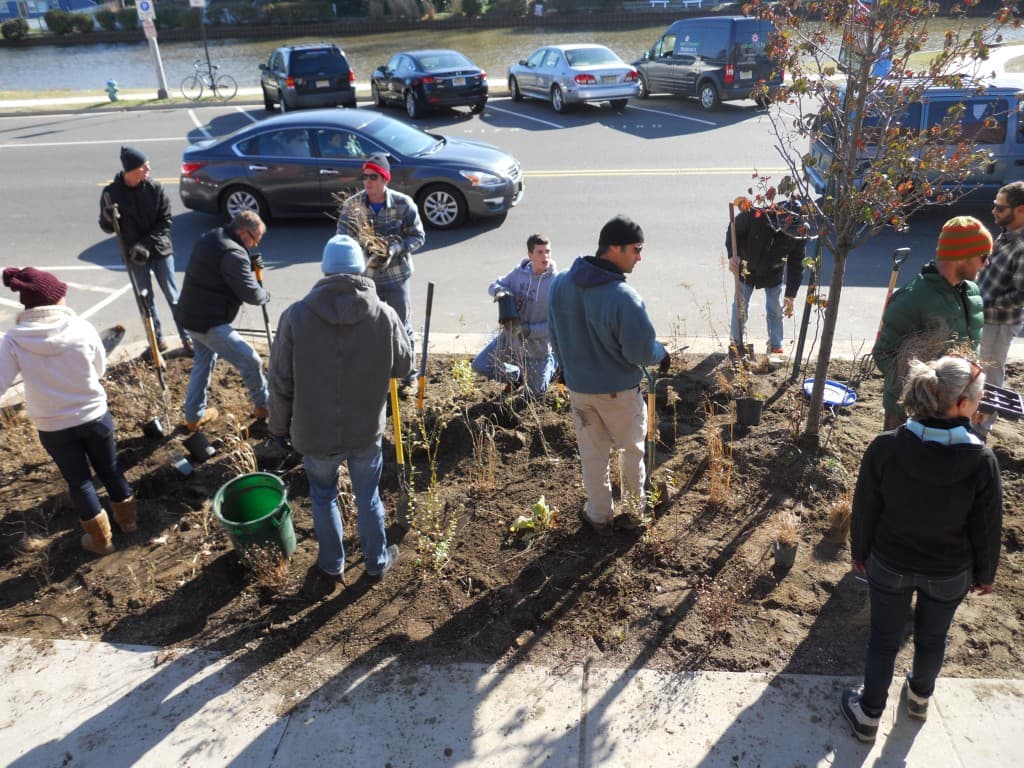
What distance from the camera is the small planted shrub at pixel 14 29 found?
4575cm

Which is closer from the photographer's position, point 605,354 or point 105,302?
point 605,354

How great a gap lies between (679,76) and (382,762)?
1877 centimetres

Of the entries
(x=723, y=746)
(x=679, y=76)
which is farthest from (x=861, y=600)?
(x=679, y=76)

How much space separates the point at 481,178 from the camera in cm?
1123

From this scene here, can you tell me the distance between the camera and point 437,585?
452 centimetres

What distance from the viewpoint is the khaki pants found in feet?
14.7

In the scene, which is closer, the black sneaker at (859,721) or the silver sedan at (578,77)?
the black sneaker at (859,721)

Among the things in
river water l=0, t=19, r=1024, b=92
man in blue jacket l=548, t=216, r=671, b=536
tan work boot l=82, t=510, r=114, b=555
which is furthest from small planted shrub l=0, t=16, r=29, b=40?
man in blue jacket l=548, t=216, r=671, b=536

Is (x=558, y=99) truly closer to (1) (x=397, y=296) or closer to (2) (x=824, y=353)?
(1) (x=397, y=296)

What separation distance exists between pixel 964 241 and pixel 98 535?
5218mm

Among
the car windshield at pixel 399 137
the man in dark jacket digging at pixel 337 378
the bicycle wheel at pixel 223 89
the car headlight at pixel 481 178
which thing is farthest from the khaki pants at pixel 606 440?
the bicycle wheel at pixel 223 89

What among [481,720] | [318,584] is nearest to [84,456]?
[318,584]

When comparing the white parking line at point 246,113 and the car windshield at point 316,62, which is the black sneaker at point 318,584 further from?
the white parking line at point 246,113

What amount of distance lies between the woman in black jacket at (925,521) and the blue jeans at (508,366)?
328cm
